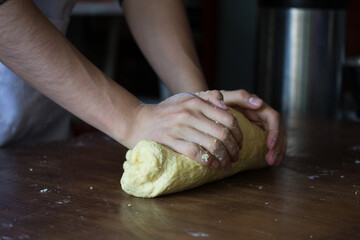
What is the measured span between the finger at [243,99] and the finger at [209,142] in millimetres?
192

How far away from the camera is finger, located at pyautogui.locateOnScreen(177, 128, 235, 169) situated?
88cm

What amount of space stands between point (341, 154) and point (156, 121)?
1.81 ft

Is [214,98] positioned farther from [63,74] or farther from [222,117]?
[63,74]

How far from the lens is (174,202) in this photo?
84 centimetres

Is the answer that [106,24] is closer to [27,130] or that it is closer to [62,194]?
[27,130]

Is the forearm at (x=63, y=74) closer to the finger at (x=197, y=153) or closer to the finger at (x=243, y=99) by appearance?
the finger at (x=197, y=153)

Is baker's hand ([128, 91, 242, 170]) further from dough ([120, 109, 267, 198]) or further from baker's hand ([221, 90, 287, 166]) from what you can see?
baker's hand ([221, 90, 287, 166])

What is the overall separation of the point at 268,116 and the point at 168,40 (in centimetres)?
38

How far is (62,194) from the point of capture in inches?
33.7

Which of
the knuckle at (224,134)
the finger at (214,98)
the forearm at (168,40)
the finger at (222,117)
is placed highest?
the forearm at (168,40)

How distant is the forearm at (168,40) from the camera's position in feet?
4.12

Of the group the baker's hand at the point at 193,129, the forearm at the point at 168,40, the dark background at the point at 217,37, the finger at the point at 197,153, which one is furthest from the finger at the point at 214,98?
the dark background at the point at 217,37

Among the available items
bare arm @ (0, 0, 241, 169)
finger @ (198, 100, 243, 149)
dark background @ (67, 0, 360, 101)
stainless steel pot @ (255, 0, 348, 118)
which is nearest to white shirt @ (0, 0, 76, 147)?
bare arm @ (0, 0, 241, 169)

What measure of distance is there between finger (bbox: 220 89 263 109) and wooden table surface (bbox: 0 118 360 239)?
0.48ft
